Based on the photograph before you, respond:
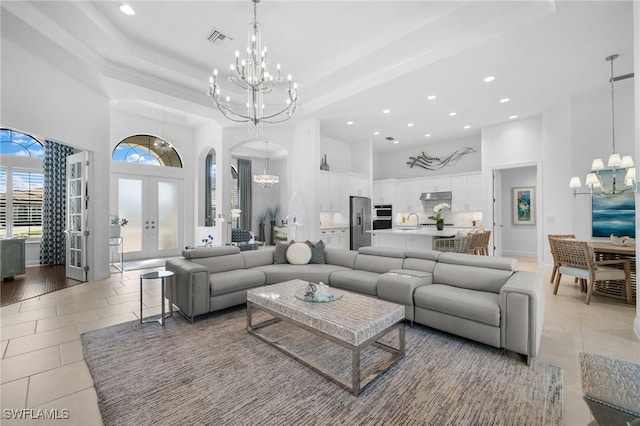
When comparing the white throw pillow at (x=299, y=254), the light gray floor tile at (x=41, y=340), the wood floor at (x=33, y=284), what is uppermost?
the white throw pillow at (x=299, y=254)

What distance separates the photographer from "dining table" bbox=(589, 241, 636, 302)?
3957mm

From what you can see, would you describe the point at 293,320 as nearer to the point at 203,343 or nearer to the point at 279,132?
the point at 203,343

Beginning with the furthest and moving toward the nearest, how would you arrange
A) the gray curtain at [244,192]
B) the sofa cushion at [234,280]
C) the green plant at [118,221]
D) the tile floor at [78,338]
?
the gray curtain at [244,192] < the green plant at [118,221] < the sofa cushion at [234,280] < the tile floor at [78,338]

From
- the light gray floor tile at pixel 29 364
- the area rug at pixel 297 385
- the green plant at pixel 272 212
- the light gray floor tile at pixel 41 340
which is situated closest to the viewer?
the area rug at pixel 297 385

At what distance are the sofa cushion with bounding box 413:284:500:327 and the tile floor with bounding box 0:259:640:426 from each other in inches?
22.3

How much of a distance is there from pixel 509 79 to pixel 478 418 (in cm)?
508

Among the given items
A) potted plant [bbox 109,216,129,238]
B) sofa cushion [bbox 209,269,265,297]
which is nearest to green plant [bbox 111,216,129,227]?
potted plant [bbox 109,216,129,238]

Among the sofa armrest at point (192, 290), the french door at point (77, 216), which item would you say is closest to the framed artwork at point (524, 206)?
the sofa armrest at point (192, 290)

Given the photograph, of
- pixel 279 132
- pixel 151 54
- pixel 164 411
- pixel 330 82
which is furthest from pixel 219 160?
pixel 164 411

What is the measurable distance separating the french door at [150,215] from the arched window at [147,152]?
476 millimetres

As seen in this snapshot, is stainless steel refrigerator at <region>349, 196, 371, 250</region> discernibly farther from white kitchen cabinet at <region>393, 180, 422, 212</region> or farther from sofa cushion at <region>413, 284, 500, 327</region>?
sofa cushion at <region>413, 284, 500, 327</region>

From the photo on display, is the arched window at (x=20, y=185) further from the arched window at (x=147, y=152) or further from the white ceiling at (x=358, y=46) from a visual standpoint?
the white ceiling at (x=358, y=46)

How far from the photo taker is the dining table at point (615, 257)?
3.96m

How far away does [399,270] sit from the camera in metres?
3.78
